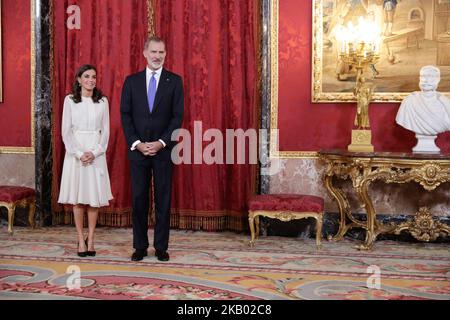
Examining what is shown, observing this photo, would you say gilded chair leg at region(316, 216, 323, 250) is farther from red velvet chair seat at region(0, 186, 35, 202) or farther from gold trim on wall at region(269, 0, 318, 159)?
red velvet chair seat at region(0, 186, 35, 202)

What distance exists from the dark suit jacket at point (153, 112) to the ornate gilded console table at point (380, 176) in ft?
4.83

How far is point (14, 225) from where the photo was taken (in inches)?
227

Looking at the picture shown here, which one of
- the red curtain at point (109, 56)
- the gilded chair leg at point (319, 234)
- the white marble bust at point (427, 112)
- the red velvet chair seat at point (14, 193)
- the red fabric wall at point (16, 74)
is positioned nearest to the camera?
the white marble bust at point (427, 112)

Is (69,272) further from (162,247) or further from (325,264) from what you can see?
(325,264)

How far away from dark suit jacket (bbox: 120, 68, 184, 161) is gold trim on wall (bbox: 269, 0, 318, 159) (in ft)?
4.37

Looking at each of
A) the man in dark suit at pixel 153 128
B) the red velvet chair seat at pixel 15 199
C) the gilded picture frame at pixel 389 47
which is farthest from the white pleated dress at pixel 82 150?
the gilded picture frame at pixel 389 47

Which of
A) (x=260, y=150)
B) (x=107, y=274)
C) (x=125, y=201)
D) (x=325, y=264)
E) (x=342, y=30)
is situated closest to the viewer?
(x=107, y=274)

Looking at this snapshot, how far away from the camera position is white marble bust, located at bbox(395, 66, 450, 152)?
4527 millimetres

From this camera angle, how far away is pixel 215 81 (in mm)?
5352

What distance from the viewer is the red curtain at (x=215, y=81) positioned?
526 centimetres

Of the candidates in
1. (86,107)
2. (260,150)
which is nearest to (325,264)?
(260,150)

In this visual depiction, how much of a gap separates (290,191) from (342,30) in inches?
61.1

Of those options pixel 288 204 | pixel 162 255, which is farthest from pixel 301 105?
pixel 162 255

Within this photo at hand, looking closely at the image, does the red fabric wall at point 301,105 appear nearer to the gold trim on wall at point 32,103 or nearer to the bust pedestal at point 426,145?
the bust pedestal at point 426,145
